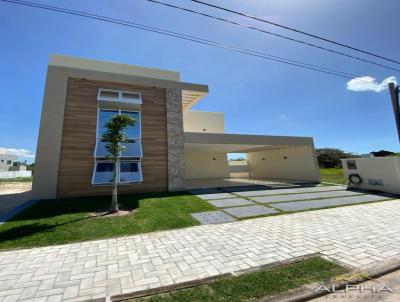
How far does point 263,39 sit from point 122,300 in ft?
25.8

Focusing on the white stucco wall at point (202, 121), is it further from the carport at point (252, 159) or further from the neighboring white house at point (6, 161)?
the neighboring white house at point (6, 161)

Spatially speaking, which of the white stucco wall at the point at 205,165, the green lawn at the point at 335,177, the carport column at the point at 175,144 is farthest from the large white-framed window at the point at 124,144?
the green lawn at the point at 335,177

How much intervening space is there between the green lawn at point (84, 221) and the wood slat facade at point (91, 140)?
1.23m

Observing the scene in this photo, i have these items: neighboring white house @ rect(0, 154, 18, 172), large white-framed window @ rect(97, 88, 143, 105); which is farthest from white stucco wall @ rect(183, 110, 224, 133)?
neighboring white house @ rect(0, 154, 18, 172)

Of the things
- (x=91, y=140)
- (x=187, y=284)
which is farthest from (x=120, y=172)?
(x=187, y=284)

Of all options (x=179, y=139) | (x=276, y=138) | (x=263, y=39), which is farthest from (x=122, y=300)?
(x=276, y=138)

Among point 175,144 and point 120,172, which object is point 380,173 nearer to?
point 175,144

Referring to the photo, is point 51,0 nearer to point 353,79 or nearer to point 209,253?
point 209,253

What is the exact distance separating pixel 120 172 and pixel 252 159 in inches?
677

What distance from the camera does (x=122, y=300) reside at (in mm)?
2771

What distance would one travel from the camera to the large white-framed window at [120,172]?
10.3m

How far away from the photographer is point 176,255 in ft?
13.6

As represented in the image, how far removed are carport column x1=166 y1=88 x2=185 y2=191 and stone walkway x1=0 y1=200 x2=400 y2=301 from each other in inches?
246

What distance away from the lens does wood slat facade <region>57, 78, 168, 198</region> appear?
10.2 meters
